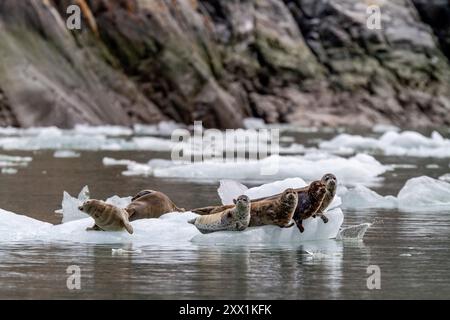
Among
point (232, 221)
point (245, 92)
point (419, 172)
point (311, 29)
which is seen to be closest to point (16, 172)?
point (419, 172)

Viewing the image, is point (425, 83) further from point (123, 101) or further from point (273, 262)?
point (273, 262)

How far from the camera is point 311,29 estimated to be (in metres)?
65.4

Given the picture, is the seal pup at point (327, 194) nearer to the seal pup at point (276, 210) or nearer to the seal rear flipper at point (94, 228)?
the seal pup at point (276, 210)

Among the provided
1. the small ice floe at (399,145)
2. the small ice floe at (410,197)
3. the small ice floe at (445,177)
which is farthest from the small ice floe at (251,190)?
the small ice floe at (399,145)

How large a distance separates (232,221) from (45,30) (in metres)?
30.2

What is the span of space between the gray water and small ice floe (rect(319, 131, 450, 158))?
17.1 metres

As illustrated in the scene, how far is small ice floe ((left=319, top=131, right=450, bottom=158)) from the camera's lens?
30.3 meters

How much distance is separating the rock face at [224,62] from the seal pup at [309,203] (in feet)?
85.0

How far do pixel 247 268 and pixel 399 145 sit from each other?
24347 mm

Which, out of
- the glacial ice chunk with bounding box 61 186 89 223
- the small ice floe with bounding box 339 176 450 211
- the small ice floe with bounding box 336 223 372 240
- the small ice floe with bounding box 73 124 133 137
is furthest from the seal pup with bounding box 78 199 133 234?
the small ice floe with bounding box 73 124 133 137

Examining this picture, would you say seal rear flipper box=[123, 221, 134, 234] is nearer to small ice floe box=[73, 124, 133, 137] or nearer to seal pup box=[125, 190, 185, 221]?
seal pup box=[125, 190, 185, 221]

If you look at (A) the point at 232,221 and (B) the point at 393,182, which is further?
(B) the point at 393,182

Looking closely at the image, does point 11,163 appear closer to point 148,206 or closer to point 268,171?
point 268,171

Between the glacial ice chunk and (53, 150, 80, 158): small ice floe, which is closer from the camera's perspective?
the glacial ice chunk
